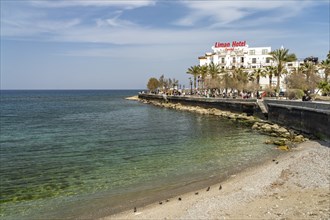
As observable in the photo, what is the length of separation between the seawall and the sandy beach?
10807 mm

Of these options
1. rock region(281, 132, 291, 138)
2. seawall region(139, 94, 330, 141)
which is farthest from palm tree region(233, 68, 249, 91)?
rock region(281, 132, 291, 138)

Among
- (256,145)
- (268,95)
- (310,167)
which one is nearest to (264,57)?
(268,95)

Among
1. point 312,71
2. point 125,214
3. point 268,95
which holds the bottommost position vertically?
point 125,214

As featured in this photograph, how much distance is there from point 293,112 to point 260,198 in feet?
87.3

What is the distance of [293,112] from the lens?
3928 centimetres

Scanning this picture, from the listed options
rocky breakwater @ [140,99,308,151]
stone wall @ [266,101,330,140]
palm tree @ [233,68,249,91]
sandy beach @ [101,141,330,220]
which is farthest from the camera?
palm tree @ [233,68,249,91]

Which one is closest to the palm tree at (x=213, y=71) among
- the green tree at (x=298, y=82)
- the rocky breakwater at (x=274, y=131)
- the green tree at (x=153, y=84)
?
the rocky breakwater at (x=274, y=131)

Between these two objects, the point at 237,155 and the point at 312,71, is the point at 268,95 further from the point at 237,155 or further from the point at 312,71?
the point at 237,155

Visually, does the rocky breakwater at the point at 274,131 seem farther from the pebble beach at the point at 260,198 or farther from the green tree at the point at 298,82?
the green tree at the point at 298,82

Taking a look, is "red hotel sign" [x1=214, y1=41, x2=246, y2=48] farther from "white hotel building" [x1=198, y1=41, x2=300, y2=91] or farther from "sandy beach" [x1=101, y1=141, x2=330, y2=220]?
"sandy beach" [x1=101, y1=141, x2=330, y2=220]

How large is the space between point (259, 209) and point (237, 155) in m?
12.6

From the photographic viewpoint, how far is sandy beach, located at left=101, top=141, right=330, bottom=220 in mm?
13180

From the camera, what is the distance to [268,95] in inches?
2687

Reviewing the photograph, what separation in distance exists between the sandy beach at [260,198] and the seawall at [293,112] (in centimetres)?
1081
